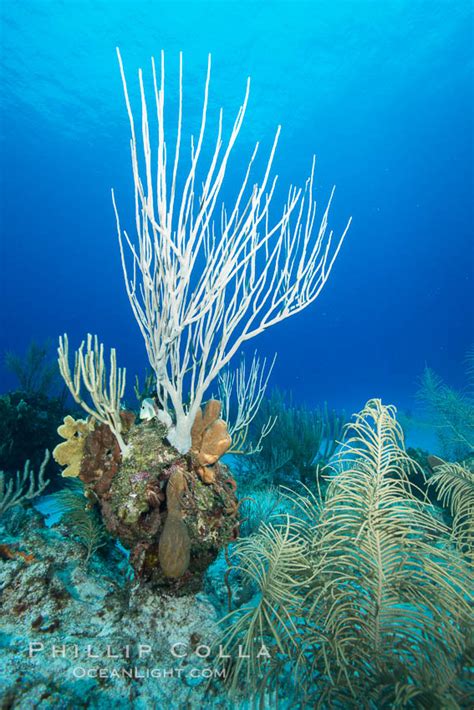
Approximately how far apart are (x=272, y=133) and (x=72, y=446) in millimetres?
37282

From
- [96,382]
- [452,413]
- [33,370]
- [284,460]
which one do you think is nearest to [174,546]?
[96,382]

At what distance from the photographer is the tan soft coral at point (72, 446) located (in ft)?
8.68

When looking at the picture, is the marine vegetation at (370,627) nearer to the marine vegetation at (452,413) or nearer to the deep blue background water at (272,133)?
the marine vegetation at (452,413)

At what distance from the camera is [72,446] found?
2.71 metres

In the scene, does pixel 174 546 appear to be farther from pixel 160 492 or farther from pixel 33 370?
pixel 33 370

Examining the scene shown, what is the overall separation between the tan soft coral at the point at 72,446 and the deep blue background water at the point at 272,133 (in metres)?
29.4

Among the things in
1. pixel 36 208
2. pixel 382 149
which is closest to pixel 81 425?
pixel 382 149

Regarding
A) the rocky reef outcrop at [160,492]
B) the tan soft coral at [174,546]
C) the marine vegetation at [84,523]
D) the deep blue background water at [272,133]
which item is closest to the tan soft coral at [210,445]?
the rocky reef outcrop at [160,492]

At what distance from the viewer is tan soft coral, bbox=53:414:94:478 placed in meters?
2.64

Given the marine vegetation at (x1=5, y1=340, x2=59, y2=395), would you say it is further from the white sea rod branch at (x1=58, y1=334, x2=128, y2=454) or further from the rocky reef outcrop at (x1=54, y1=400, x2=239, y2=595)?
the white sea rod branch at (x1=58, y1=334, x2=128, y2=454)

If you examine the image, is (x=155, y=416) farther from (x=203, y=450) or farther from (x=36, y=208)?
(x=36, y=208)

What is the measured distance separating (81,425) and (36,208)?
70850 mm

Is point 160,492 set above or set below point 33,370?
below

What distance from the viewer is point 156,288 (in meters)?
2.43
